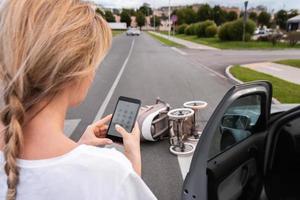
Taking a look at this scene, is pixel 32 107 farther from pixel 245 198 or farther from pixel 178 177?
pixel 178 177

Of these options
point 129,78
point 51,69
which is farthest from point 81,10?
point 129,78

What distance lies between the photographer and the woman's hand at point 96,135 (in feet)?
4.40

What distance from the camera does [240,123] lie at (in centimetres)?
250

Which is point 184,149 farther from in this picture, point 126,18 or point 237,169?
point 126,18

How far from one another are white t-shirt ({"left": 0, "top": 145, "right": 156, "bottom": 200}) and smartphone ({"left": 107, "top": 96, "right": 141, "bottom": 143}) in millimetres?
485

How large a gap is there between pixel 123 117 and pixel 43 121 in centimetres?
72

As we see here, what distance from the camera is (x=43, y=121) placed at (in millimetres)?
891

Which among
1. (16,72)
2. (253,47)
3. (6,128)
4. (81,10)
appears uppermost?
(81,10)

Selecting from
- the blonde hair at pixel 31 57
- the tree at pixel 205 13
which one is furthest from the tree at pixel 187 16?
the blonde hair at pixel 31 57

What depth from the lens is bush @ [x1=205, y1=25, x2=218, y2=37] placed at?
44.9m

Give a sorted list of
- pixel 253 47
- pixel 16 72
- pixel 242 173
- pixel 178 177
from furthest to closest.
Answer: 1. pixel 253 47
2. pixel 178 177
3. pixel 242 173
4. pixel 16 72

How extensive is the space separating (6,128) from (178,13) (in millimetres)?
87697

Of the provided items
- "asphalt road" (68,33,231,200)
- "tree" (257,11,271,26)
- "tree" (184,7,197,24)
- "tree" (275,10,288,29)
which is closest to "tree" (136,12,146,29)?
"tree" (184,7,197,24)

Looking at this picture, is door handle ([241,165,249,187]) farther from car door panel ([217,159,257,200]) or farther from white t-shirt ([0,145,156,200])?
white t-shirt ([0,145,156,200])
